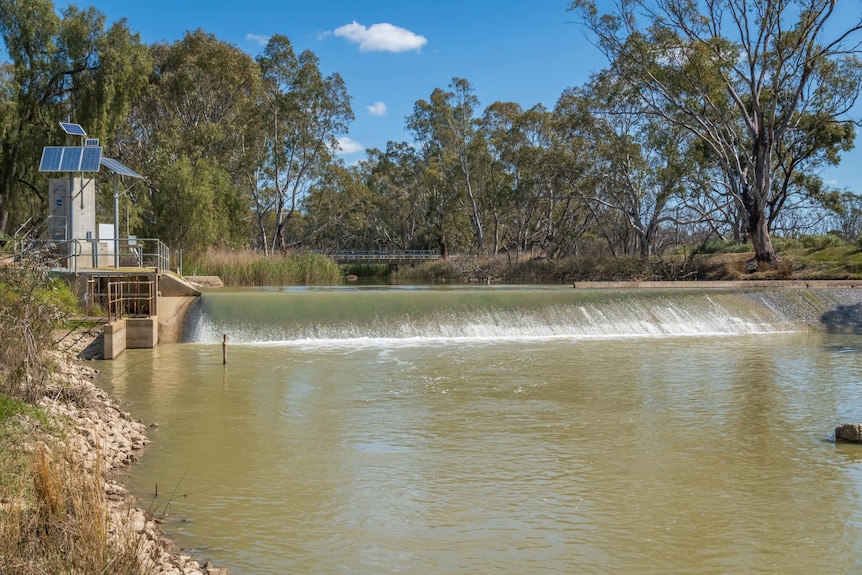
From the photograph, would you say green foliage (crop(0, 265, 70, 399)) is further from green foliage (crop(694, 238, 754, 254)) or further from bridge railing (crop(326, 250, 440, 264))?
bridge railing (crop(326, 250, 440, 264))

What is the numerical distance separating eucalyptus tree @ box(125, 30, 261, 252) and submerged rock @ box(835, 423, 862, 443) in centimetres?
2937

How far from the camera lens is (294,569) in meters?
5.20

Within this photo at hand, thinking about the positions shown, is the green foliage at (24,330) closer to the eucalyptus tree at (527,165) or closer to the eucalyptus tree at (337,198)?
the eucalyptus tree at (527,165)

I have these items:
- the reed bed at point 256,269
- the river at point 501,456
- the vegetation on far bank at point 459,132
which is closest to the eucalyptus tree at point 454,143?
the vegetation on far bank at point 459,132

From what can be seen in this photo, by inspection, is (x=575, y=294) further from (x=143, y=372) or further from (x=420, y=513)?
(x=420, y=513)

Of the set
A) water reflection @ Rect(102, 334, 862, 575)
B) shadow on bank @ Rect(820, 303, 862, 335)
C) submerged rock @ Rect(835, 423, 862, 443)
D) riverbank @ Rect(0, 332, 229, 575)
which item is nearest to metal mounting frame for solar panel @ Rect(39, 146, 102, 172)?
water reflection @ Rect(102, 334, 862, 575)

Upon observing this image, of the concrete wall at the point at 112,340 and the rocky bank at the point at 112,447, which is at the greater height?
the concrete wall at the point at 112,340

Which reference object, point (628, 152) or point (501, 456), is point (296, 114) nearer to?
point (628, 152)

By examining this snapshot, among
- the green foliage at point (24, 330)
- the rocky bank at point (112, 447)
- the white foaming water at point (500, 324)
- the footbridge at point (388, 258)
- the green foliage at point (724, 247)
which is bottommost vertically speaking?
the rocky bank at point (112, 447)

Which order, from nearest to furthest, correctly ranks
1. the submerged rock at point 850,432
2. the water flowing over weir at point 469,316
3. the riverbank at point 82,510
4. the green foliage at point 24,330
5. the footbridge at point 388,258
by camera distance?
the riverbank at point 82,510
the green foliage at point 24,330
the submerged rock at point 850,432
the water flowing over weir at point 469,316
the footbridge at point 388,258

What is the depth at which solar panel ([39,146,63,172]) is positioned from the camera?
1908 centimetres

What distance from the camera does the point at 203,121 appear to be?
4219cm

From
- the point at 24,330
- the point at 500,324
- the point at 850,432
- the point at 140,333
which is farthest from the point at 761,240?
the point at 24,330

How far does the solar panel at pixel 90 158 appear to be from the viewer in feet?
62.2
